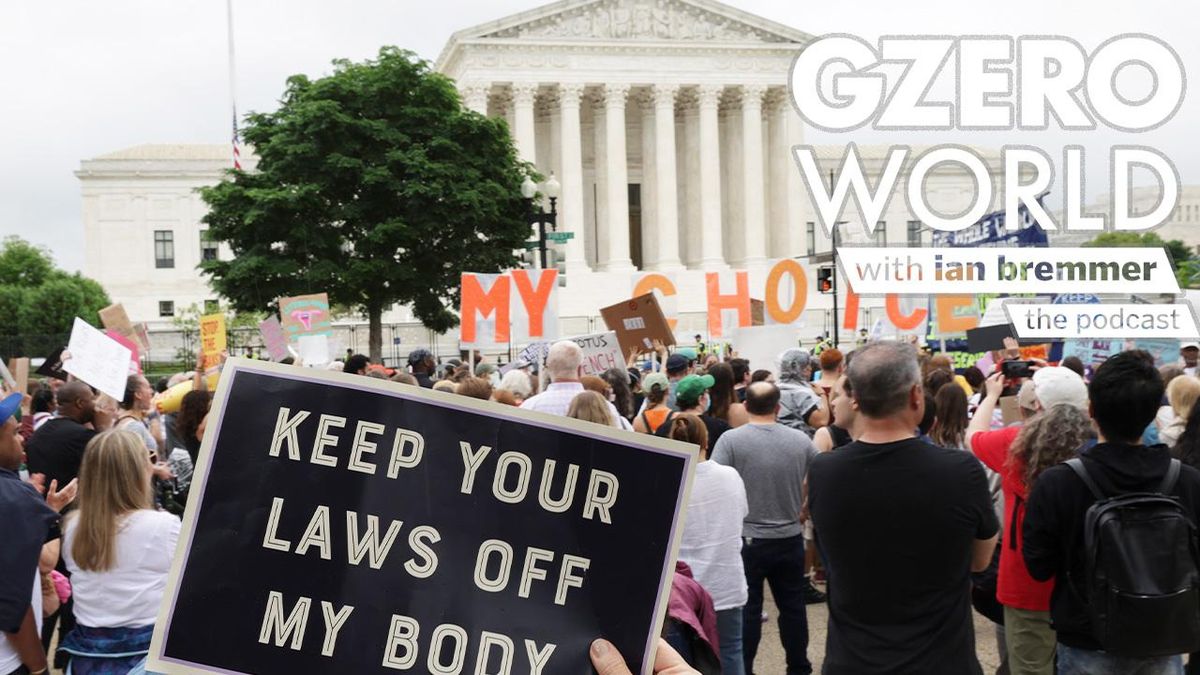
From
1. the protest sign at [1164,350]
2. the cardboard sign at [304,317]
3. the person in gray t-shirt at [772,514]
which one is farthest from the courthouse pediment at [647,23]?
the person in gray t-shirt at [772,514]

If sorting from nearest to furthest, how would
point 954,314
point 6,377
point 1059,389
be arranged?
1. point 1059,389
2. point 6,377
3. point 954,314

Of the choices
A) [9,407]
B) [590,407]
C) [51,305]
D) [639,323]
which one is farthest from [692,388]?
[51,305]

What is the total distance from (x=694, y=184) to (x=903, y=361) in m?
58.5

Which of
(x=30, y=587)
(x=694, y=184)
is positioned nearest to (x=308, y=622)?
(x=30, y=587)

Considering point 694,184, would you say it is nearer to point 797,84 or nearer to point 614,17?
point 614,17

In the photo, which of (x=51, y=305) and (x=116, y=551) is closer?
(x=116, y=551)

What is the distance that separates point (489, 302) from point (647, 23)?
45.8 meters

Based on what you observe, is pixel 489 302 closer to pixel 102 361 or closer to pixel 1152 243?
pixel 102 361

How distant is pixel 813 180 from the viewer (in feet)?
45.6

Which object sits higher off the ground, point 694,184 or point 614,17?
point 614,17

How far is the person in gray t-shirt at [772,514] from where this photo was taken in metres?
6.42

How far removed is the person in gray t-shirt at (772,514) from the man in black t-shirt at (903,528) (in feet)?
8.96

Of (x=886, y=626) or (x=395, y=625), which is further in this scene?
(x=886, y=626)

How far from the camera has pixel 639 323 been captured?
14.7 meters
